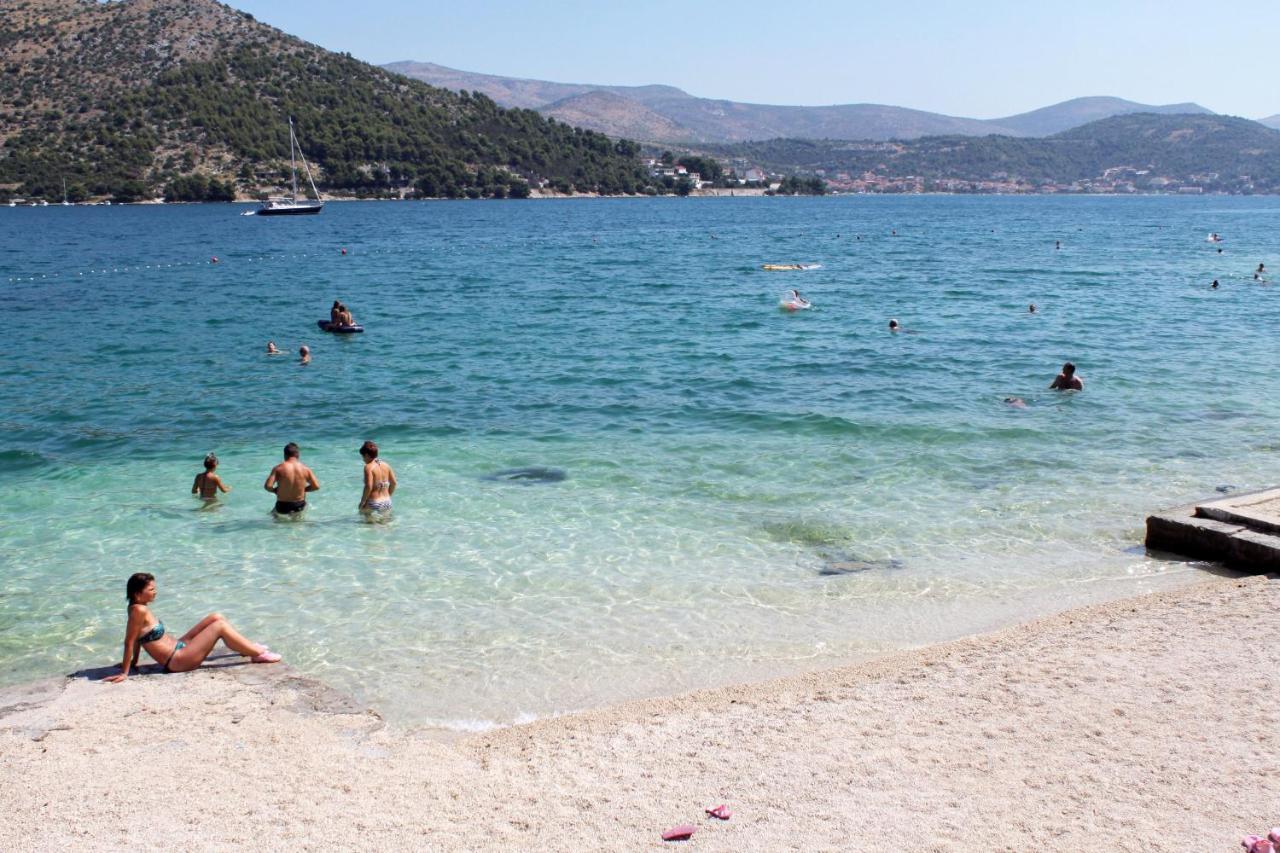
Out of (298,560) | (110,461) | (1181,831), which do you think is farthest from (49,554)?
(1181,831)

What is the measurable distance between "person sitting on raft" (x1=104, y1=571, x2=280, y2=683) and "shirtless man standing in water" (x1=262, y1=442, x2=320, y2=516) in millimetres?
4352

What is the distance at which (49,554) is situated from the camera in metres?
12.8

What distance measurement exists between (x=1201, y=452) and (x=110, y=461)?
1782 centimetres

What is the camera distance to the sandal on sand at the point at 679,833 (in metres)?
6.45

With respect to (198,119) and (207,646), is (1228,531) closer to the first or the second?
(207,646)

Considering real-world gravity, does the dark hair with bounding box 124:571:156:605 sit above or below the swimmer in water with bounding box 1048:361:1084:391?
below

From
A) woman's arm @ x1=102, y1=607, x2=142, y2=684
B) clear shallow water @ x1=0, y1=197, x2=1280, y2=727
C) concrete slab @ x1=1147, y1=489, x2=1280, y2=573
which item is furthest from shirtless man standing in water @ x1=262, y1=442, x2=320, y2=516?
concrete slab @ x1=1147, y1=489, x2=1280, y2=573

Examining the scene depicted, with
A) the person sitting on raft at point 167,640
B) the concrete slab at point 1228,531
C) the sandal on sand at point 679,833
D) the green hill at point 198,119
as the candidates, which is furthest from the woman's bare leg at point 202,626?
the green hill at point 198,119

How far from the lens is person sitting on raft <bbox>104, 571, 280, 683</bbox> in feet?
31.2

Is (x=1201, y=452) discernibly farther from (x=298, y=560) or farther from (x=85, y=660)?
(x=85, y=660)

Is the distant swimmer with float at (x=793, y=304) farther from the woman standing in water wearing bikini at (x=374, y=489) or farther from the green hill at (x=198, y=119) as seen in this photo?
the green hill at (x=198, y=119)

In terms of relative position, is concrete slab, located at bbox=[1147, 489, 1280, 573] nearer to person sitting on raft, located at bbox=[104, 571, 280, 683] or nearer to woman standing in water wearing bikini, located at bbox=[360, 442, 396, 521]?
woman standing in water wearing bikini, located at bbox=[360, 442, 396, 521]

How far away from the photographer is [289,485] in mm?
14078

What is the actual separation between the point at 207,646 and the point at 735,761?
5.12m
